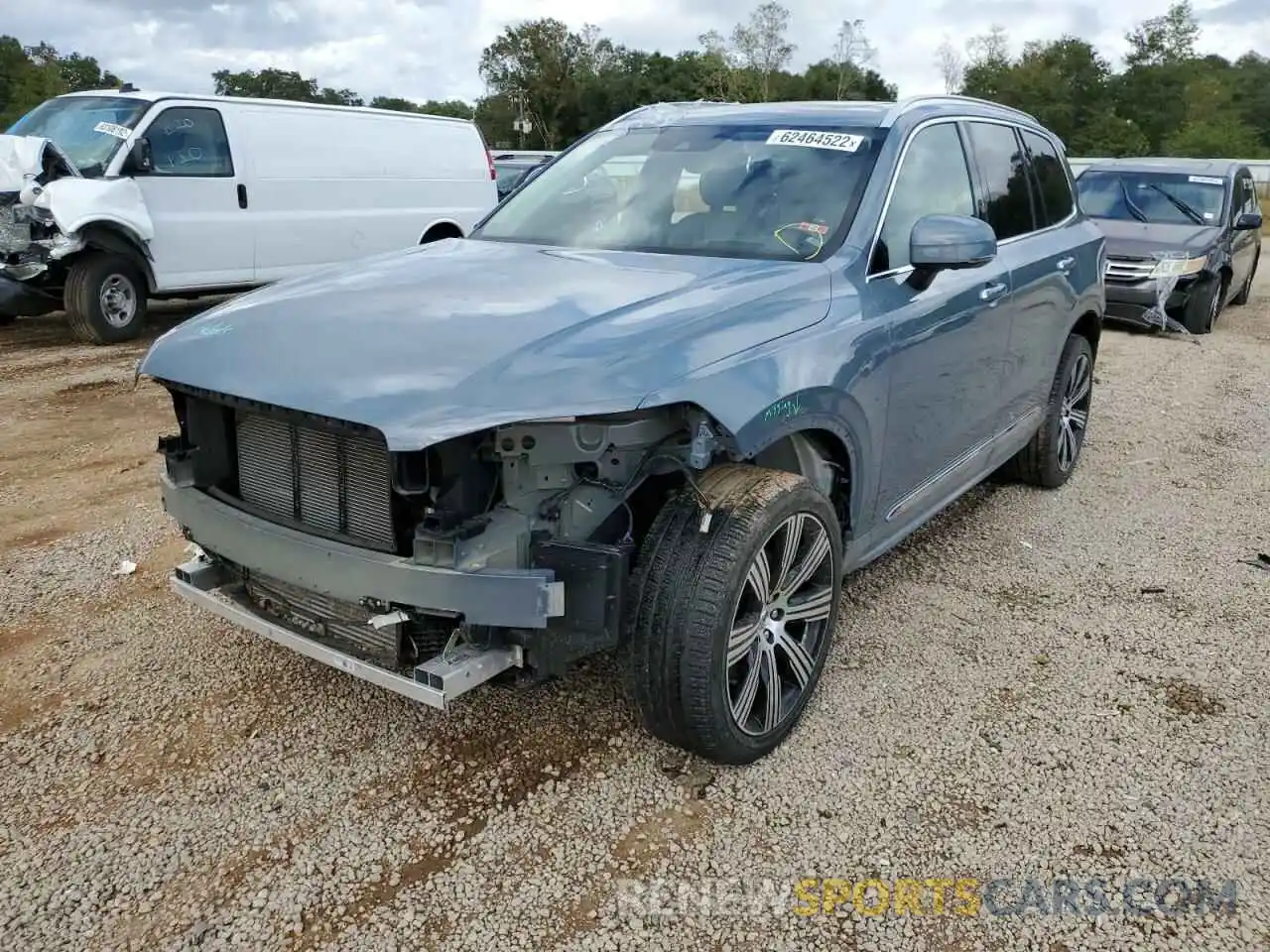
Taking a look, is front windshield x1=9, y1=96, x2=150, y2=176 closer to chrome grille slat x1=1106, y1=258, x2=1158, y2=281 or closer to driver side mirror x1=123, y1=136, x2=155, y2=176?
driver side mirror x1=123, y1=136, x2=155, y2=176

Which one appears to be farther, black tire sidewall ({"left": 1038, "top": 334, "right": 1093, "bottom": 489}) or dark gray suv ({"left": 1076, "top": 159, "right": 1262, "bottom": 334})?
dark gray suv ({"left": 1076, "top": 159, "right": 1262, "bottom": 334})

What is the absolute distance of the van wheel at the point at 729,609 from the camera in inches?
103

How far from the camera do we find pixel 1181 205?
36.7 feet

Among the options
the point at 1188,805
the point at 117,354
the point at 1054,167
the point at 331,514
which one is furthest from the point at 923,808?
the point at 117,354

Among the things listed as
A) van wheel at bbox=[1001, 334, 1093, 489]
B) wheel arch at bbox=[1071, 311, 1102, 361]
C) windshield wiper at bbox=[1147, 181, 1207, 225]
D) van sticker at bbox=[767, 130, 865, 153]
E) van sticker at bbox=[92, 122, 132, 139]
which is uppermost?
van sticker at bbox=[92, 122, 132, 139]

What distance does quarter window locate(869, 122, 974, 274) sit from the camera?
3471 mm

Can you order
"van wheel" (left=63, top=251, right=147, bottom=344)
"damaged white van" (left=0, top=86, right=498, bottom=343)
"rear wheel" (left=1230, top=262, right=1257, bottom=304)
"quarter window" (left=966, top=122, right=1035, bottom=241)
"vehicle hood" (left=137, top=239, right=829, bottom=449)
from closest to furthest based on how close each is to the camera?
"vehicle hood" (left=137, top=239, right=829, bottom=449), "quarter window" (left=966, top=122, right=1035, bottom=241), "damaged white van" (left=0, top=86, right=498, bottom=343), "van wheel" (left=63, top=251, right=147, bottom=344), "rear wheel" (left=1230, top=262, right=1257, bottom=304)

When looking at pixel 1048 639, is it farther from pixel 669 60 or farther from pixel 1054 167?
pixel 669 60

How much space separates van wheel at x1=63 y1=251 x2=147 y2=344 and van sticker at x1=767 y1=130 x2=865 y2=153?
7.07 metres

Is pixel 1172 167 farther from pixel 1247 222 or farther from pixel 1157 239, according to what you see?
pixel 1157 239

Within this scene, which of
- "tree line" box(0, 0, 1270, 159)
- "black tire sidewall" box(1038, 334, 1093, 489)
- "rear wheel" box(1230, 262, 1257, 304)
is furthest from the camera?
"tree line" box(0, 0, 1270, 159)

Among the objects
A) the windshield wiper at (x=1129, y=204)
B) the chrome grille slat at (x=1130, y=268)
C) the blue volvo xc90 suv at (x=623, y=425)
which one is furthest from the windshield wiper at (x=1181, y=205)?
the blue volvo xc90 suv at (x=623, y=425)

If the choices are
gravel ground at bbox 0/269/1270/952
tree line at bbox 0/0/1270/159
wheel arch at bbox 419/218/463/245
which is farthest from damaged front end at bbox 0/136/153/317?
tree line at bbox 0/0/1270/159

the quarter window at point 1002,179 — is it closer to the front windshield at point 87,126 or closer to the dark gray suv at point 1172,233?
the dark gray suv at point 1172,233
